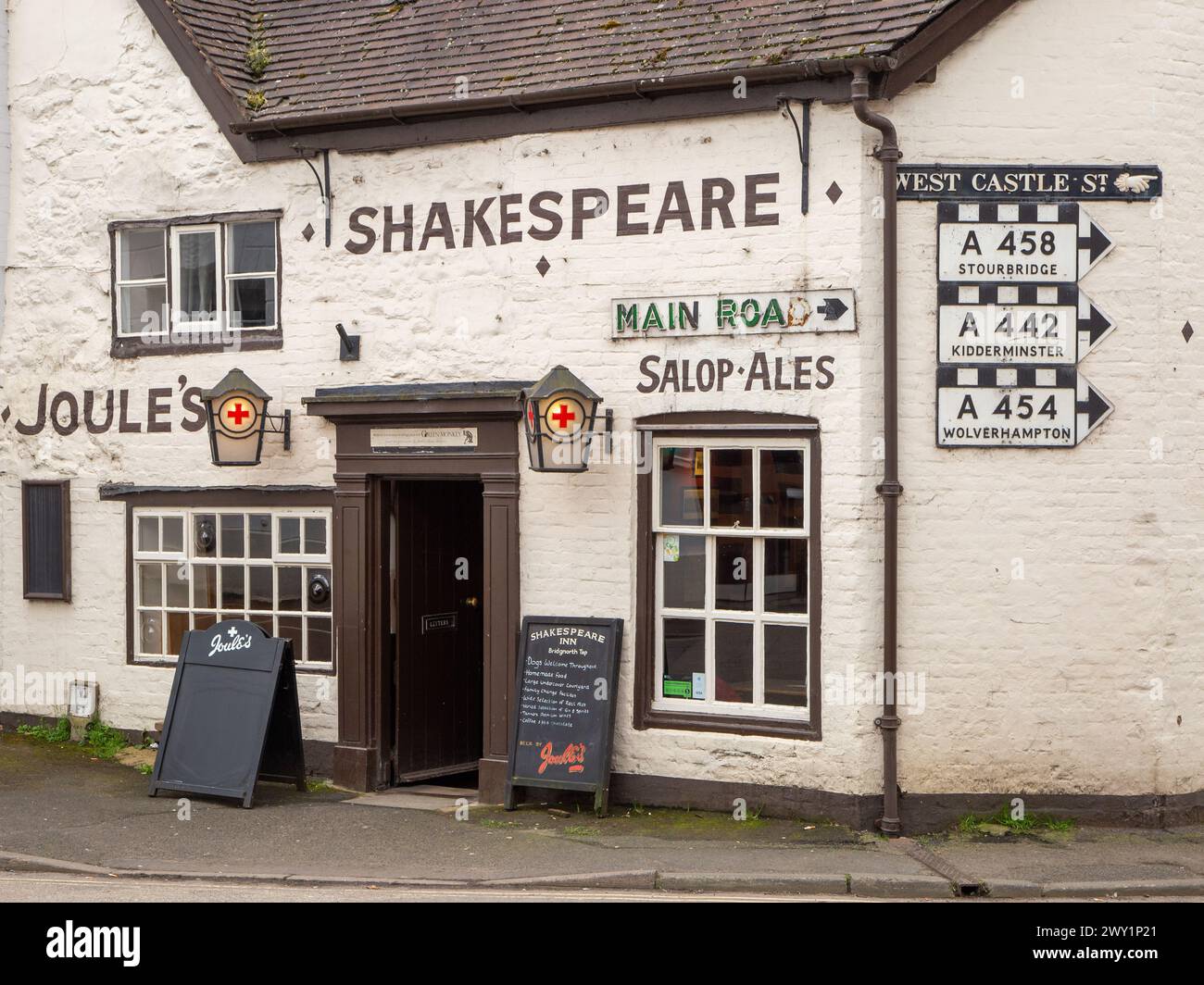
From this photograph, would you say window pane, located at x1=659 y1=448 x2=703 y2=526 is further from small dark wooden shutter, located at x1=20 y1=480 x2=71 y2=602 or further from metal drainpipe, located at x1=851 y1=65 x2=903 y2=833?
small dark wooden shutter, located at x1=20 y1=480 x2=71 y2=602

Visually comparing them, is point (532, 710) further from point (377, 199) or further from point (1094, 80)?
point (1094, 80)

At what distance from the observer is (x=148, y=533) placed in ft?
41.7

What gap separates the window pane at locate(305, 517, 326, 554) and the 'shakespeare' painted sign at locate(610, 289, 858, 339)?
299 cm

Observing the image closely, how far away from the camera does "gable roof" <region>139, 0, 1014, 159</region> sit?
1006 cm

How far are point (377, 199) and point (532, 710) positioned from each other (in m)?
4.15

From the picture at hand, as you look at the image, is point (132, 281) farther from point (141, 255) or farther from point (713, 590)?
point (713, 590)

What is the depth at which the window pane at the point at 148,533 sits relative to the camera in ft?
41.6

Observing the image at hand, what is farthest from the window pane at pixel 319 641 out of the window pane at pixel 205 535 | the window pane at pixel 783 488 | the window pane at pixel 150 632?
the window pane at pixel 783 488

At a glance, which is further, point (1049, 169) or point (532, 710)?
point (532, 710)

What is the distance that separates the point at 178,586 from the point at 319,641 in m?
1.49

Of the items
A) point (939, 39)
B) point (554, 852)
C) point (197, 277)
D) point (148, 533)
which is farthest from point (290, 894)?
point (939, 39)
